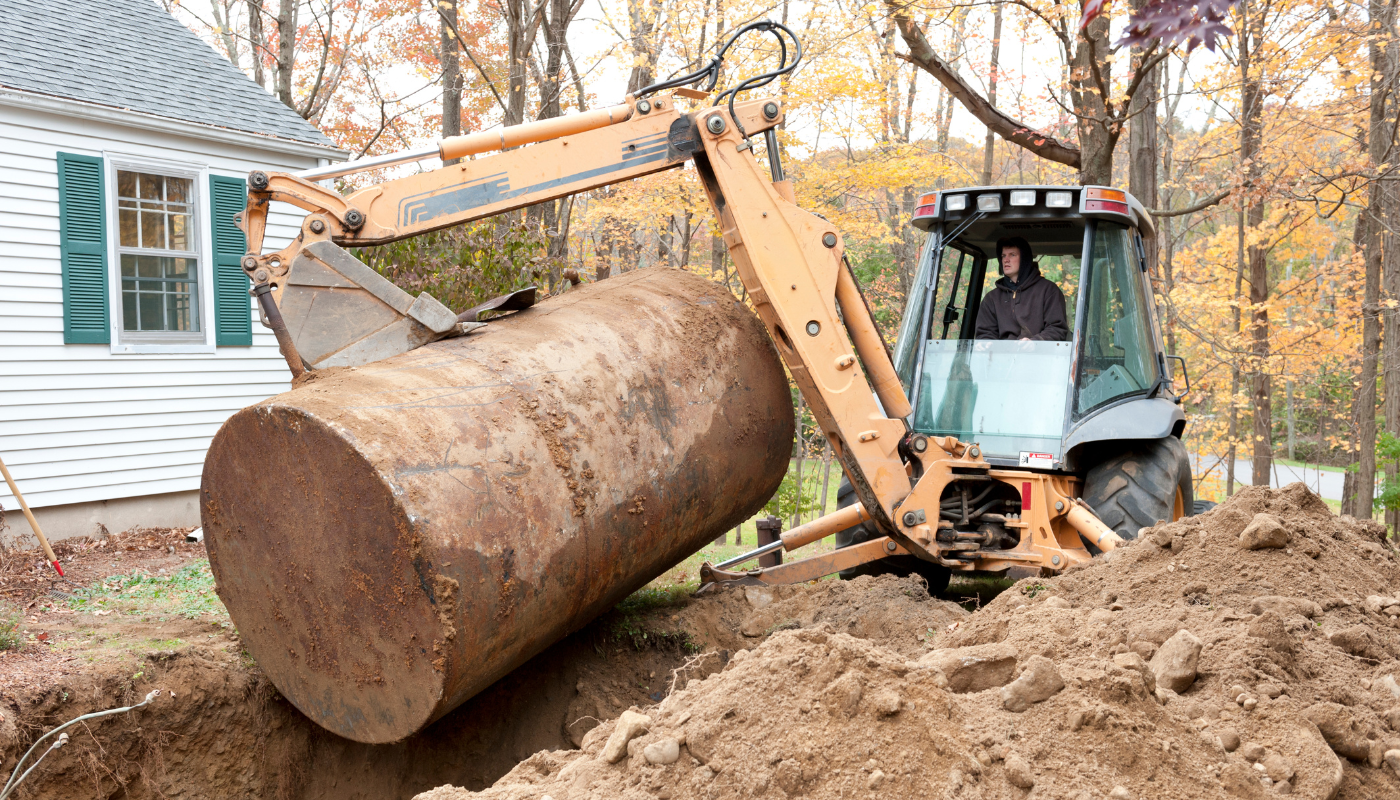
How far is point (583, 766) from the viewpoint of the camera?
2.67 meters

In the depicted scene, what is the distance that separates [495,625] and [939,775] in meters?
1.87

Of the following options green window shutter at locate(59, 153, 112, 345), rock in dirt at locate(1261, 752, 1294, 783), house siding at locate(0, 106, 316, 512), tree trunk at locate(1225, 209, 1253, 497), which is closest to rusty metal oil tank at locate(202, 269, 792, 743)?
rock in dirt at locate(1261, 752, 1294, 783)

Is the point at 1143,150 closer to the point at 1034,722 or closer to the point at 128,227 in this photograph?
the point at 1034,722

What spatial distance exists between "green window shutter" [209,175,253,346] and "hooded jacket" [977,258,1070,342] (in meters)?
6.86

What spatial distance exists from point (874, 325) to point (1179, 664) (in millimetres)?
2572

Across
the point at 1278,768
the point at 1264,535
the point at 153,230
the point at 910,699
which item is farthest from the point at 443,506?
the point at 153,230

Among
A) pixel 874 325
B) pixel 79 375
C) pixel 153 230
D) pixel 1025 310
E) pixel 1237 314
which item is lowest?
pixel 79 375

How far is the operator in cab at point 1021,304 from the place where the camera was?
19.5 feet

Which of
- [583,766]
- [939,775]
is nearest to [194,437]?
[583,766]

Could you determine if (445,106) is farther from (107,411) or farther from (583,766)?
(583,766)

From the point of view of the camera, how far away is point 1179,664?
3088 mm

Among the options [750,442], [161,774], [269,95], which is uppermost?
[269,95]

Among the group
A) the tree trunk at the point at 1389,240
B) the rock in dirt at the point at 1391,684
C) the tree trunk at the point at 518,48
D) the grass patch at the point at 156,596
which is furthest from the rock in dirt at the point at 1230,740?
the tree trunk at the point at 1389,240

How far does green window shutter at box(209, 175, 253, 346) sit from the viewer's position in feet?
30.3
